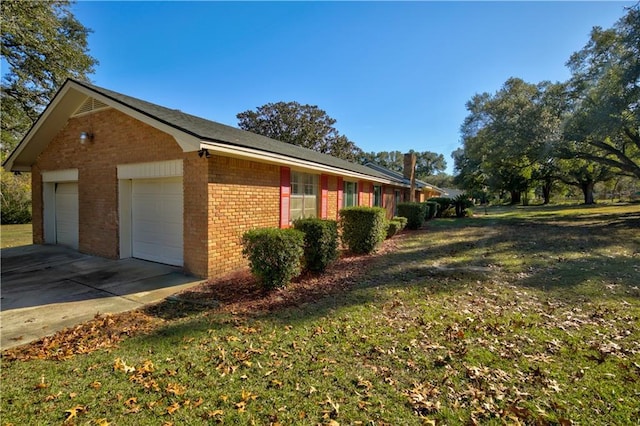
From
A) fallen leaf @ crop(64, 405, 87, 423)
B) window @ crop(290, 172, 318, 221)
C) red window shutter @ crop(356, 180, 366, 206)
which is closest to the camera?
fallen leaf @ crop(64, 405, 87, 423)

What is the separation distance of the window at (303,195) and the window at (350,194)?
278 centimetres

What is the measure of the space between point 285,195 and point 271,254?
3905 millimetres

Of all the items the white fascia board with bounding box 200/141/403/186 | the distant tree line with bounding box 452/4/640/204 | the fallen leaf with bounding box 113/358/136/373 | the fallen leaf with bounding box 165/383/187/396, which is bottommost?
the fallen leaf with bounding box 165/383/187/396

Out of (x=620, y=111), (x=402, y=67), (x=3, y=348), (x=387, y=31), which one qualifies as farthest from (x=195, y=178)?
(x=620, y=111)

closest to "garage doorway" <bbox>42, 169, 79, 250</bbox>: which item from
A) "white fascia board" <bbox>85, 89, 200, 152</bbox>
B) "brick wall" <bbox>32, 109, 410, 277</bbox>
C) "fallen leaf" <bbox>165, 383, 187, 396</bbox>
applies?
"brick wall" <bbox>32, 109, 410, 277</bbox>

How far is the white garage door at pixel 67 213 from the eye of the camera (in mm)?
9852

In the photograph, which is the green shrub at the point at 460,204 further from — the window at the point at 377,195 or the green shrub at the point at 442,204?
the window at the point at 377,195

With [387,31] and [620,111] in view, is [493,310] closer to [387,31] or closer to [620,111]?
[387,31]

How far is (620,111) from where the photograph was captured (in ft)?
42.9

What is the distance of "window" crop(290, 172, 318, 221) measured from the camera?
975 centimetres

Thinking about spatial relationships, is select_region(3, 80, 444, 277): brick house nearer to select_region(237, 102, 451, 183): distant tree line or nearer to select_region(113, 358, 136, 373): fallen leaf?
select_region(113, 358, 136, 373): fallen leaf

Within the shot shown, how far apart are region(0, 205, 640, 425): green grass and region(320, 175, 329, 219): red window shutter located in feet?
19.3

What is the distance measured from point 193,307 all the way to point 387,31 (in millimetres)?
9617

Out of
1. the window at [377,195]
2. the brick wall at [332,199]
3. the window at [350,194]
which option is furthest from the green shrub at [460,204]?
the brick wall at [332,199]
